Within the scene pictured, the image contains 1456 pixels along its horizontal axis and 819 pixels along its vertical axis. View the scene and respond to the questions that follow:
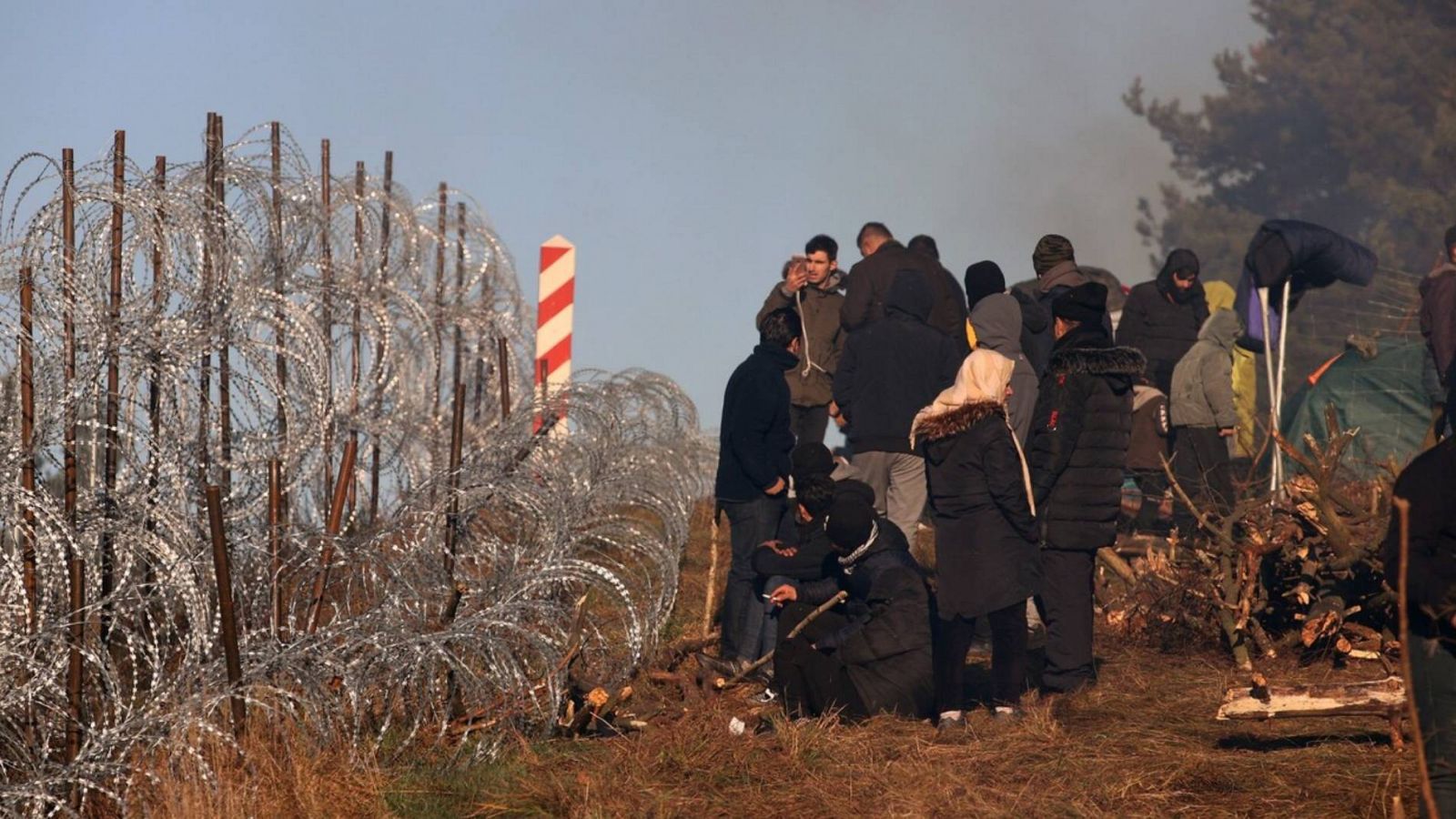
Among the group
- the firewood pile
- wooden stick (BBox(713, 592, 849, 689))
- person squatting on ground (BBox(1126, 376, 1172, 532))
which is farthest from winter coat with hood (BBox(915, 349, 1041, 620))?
person squatting on ground (BBox(1126, 376, 1172, 532))

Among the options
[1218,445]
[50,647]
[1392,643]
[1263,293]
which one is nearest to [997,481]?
[1392,643]

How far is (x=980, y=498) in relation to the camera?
24.5ft

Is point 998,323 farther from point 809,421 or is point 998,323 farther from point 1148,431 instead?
point 1148,431

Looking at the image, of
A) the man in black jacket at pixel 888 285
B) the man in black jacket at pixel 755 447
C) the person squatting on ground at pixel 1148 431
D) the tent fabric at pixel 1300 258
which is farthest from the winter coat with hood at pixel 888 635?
the tent fabric at pixel 1300 258

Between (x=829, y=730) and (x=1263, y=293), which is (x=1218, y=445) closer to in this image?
(x=1263, y=293)

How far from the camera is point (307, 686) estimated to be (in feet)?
21.8

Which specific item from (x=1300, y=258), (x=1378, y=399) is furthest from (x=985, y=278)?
(x=1378, y=399)

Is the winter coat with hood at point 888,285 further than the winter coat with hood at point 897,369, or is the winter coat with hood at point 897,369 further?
the winter coat with hood at point 888,285

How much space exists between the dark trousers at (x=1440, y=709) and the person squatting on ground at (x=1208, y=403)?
6248 millimetres

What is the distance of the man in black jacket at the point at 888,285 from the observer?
10.3 m

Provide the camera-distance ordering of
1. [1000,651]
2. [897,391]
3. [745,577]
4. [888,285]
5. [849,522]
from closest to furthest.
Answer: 1. [849,522]
2. [1000,651]
3. [745,577]
4. [897,391]
5. [888,285]

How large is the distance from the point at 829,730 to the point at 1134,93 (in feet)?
105

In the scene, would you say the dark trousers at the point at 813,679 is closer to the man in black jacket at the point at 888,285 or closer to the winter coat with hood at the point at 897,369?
the winter coat with hood at the point at 897,369

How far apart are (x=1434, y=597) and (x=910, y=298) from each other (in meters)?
4.38
